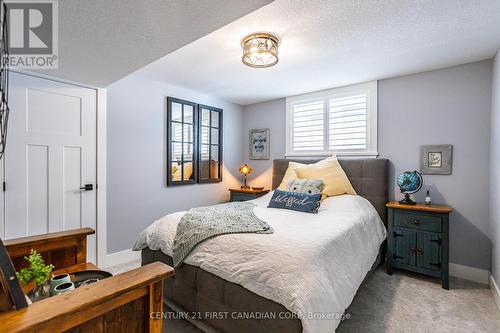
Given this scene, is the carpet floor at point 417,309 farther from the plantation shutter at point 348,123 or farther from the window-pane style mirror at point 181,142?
the window-pane style mirror at point 181,142

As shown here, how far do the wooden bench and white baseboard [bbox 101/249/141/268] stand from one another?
7.34ft

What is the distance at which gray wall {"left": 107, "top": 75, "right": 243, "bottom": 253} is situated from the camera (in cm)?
297

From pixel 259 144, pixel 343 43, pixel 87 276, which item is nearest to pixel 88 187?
pixel 87 276

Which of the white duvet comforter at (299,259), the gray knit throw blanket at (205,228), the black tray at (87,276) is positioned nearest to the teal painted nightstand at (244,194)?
the white duvet comforter at (299,259)

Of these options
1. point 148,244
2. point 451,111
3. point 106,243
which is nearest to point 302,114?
point 451,111

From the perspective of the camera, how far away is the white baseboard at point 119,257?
2.89m

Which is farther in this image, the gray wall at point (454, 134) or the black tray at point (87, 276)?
the gray wall at point (454, 134)

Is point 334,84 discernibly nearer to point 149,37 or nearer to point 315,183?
point 315,183

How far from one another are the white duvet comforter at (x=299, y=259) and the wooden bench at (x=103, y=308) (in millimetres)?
604

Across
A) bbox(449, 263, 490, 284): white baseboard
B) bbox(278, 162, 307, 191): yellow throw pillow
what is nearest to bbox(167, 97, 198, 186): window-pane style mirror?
bbox(278, 162, 307, 191): yellow throw pillow

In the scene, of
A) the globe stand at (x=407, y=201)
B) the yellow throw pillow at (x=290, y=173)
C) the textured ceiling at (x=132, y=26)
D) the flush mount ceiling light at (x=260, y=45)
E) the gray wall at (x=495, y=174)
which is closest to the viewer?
the textured ceiling at (x=132, y=26)

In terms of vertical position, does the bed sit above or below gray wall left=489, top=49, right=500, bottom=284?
below

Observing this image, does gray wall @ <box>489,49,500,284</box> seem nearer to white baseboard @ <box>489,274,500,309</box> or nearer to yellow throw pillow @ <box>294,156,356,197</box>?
white baseboard @ <box>489,274,500,309</box>

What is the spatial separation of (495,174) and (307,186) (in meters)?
1.78
